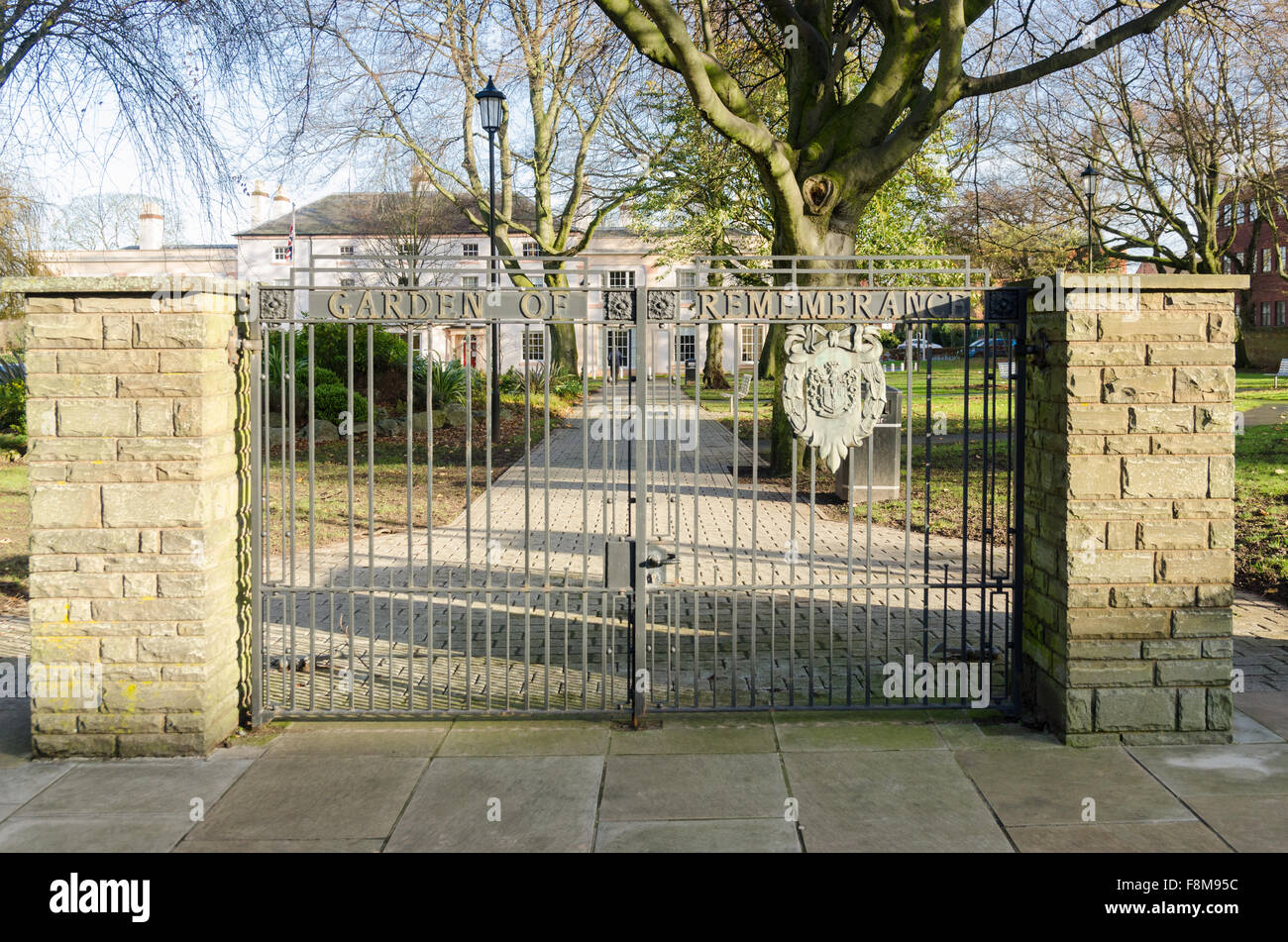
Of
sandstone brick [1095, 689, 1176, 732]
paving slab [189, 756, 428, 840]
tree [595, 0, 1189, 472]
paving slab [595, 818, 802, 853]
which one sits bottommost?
paving slab [595, 818, 802, 853]

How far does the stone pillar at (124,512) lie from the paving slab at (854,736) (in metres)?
2.99

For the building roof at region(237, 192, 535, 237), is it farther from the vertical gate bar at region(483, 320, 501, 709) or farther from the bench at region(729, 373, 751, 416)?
the vertical gate bar at region(483, 320, 501, 709)

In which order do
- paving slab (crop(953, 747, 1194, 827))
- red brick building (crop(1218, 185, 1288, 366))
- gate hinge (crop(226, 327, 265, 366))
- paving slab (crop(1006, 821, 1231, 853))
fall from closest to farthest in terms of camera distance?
paving slab (crop(1006, 821, 1231, 853)), paving slab (crop(953, 747, 1194, 827)), gate hinge (crop(226, 327, 265, 366)), red brick building (crop(1218, 185, 1288, 366))

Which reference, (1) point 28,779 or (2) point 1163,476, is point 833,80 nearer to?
(2) point 1163,476

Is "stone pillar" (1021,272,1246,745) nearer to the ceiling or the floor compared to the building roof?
nearer to the floor

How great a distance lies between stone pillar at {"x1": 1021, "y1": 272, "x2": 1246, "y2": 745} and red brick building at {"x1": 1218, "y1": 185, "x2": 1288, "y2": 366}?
38.8 m

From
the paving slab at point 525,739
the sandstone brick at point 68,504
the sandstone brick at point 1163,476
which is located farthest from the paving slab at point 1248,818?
the sandstone brick at point 68,504

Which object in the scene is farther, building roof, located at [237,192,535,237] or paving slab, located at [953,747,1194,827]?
building roof, located at [237,192,535,237]

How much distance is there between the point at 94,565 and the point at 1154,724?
213 inches

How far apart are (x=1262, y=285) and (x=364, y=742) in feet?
190

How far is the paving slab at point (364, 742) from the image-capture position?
17.8 ft

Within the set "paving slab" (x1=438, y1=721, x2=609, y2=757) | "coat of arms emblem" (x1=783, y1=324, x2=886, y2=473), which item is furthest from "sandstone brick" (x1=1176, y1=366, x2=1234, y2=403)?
"paving slab" (x1=438, y1=721, x2=609, y2=757)

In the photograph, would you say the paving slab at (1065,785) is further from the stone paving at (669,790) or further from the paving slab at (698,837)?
the paving slab at (698,837)

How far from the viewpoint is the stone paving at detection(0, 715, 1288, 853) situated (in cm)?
441
